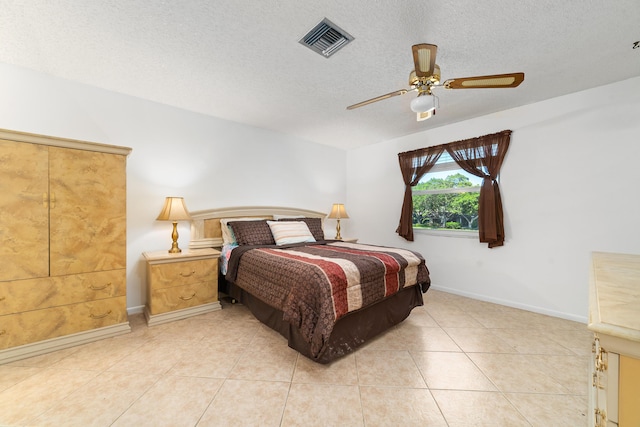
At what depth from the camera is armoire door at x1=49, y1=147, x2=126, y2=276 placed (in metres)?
2.04

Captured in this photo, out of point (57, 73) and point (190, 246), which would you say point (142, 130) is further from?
point (190, 246)

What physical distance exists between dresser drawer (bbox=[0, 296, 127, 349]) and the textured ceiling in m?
2.13

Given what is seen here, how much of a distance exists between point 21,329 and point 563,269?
5083 mm

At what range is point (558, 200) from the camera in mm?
2803

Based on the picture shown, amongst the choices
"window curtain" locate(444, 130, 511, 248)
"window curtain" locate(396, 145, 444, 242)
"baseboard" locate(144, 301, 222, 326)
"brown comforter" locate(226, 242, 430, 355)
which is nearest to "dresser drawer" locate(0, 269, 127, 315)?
"baseboard" locate(144, 301, 222, 326)

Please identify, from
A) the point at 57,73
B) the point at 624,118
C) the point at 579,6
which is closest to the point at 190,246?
the point at 57,73

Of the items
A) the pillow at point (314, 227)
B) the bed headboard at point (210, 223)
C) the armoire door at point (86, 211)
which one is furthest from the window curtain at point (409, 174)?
the armoire door at point (86, 211)

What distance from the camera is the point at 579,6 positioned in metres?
1.59

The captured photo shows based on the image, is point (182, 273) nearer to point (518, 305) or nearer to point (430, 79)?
point (430, 79)

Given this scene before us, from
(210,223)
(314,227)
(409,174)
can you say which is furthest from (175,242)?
(409,174)

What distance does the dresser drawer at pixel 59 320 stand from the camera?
1.86m

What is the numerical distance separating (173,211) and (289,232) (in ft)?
4.48

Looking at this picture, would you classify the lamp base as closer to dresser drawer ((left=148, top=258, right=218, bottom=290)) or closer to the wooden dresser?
dresser drawer ((left=148, top=258, right=218, bottom=290))

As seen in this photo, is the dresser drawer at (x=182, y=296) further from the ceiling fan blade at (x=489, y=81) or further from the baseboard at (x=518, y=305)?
the baseboard at (x=518, y=305)
